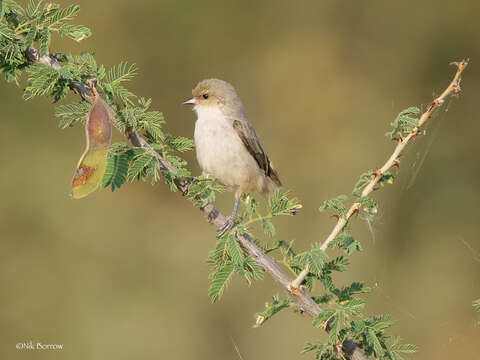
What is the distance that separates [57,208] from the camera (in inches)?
300

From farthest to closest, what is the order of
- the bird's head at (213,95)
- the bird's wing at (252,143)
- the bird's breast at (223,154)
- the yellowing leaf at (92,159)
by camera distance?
the bird's head at (213,95), the bird's wing at (252,143), the bird's breast at (223,154), the yellowing leaf at (92,159)

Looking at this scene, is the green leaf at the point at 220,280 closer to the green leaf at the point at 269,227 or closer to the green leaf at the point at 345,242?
the green leaf at the point at 269,227

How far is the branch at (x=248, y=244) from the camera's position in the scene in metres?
2.50

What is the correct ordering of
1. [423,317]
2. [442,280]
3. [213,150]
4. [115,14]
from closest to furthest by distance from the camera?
[213,150] < [423,317] < [442,280] < [115,14]

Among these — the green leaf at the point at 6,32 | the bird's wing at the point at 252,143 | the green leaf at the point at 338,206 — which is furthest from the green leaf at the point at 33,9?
the bird's wing at the point at 252,143

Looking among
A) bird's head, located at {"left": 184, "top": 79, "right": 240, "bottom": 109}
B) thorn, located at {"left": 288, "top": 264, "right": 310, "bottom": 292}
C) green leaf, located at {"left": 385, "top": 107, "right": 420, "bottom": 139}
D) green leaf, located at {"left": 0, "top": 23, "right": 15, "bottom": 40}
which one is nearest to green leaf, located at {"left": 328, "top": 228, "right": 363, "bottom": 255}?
thorn, located at {"left": 288, "top": 264, "right": 310, "bottom": 292}

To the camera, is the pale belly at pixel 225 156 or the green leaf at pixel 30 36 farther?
the pale belly at pixel 225 156

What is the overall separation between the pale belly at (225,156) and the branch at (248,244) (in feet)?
6.59

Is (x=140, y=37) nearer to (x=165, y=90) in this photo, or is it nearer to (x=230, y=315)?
(x=165, y=90)

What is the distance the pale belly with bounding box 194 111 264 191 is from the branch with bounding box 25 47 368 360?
201 cm

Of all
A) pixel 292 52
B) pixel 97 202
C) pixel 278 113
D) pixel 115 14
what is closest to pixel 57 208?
pixel 97 202

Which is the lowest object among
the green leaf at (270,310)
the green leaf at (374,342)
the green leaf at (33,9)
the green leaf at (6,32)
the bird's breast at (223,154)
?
the green leaf at (374,342)

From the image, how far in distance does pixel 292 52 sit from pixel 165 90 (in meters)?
2.03

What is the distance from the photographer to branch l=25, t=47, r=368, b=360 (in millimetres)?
2498
